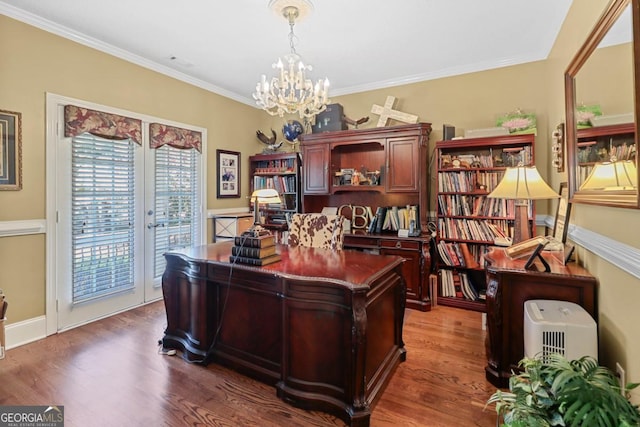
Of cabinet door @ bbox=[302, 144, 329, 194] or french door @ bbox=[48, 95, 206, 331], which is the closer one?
french door @ bbox=[48, 95, 206, 331]

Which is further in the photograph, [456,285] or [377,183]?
[377,183]

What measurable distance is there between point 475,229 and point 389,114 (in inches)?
71.4

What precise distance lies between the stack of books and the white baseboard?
6.80ft

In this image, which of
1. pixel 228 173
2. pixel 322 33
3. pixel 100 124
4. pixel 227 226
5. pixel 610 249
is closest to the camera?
pixel 610 249

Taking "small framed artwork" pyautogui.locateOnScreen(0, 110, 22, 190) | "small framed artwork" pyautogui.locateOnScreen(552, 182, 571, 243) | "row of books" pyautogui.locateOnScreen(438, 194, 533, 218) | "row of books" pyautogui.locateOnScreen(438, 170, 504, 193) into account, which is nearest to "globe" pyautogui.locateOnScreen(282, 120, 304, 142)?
"row of books" pyautogui.locateOnScreen(438, 170, 504, 193)

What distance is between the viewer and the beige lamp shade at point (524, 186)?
233 cm

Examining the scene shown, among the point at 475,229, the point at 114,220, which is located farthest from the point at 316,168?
the point at 114,220

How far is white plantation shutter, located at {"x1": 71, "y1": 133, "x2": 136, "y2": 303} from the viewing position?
3.08 meters

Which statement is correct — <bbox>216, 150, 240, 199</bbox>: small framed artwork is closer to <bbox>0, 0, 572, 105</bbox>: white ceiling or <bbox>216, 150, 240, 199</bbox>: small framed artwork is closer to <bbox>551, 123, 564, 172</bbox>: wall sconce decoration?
<bbox>0, 0, 572, 105</bbox>: white ceiling

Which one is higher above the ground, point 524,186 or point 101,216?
point 524,186

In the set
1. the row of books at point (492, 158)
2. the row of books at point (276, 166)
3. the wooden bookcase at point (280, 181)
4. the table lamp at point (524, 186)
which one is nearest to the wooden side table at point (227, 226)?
the wooden bookcase at point (280, 181)

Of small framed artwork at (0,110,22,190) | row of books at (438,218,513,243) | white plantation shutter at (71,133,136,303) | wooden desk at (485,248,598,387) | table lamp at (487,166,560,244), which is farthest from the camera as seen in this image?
row of books at (438,218,513,243)

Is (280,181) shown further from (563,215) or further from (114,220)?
(563,215)

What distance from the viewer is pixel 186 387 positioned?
2111 millimetres
